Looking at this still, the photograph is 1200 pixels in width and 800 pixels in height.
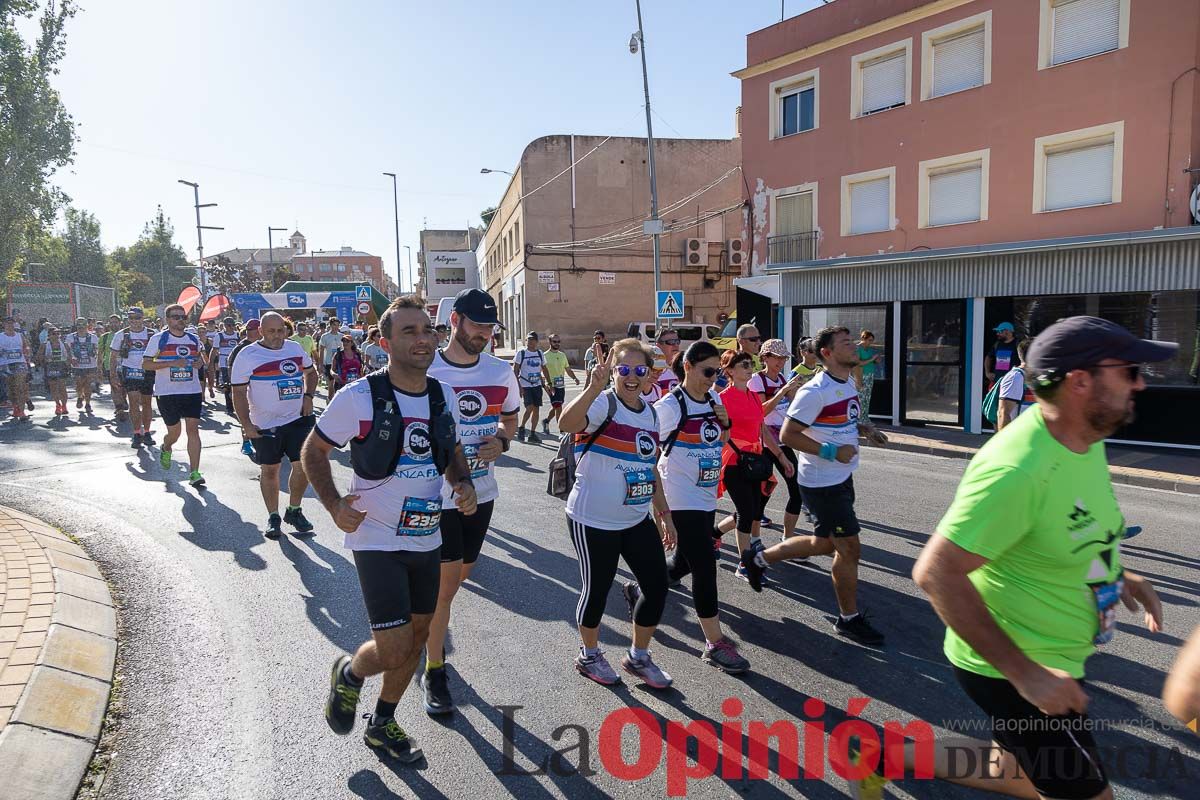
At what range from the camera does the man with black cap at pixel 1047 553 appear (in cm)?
192

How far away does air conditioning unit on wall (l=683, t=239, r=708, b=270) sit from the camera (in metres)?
31.4

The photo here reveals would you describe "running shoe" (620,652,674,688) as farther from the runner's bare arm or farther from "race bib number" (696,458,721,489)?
the runner's bare arm

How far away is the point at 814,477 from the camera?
4574mm

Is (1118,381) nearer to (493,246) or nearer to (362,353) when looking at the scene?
(362,353)

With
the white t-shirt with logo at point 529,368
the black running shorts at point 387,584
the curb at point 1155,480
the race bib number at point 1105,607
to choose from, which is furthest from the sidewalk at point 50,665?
the curb at point 1155,480

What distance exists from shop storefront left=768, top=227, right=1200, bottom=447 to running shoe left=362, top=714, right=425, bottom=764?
11.7m

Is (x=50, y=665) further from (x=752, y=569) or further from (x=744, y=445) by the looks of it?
(x=744, y=445)

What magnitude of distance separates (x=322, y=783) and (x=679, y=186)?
106ft

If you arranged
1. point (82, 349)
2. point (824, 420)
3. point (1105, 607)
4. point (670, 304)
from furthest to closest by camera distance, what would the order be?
point (670, 304) → point (82, 349) → point (824, 420) → point (1105, 607)

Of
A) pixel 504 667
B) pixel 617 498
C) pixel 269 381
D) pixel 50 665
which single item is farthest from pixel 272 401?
pixel 617 498

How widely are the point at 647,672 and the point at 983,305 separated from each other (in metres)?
13.0

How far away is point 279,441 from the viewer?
6.64 meters

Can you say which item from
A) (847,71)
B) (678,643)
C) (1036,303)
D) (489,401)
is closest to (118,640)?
(489,401)

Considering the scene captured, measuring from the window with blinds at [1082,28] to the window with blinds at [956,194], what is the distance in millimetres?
2402
